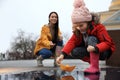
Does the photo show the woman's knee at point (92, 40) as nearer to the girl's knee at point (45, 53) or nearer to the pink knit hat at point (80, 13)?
the pink knit hat at point (80, 13)

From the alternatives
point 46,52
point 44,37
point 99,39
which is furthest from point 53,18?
point 99,39

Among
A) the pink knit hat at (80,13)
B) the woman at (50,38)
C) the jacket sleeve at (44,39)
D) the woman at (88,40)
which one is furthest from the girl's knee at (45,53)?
the pink knit hat at (80,13)

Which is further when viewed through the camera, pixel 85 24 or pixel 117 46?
pixel 117 46

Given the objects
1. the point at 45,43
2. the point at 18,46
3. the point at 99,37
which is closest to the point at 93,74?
the point at 99,37

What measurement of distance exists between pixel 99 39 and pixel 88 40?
0.13 meters

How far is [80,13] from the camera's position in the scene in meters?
4.98

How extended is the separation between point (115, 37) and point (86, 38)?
2.32 meters

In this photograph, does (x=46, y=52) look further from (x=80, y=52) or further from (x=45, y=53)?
(x=80, y=52)

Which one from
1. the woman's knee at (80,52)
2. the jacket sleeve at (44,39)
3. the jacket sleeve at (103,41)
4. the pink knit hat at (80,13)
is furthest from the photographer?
the jacket sleeve at (44,39)

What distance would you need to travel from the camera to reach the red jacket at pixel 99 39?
471 cm

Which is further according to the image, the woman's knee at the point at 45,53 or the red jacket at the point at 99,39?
the woman's knee at the point at 45,53

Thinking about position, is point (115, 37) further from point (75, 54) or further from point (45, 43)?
point (75, 54)

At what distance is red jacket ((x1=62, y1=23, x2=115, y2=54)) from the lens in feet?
15.5

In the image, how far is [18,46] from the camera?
42.2 metres
